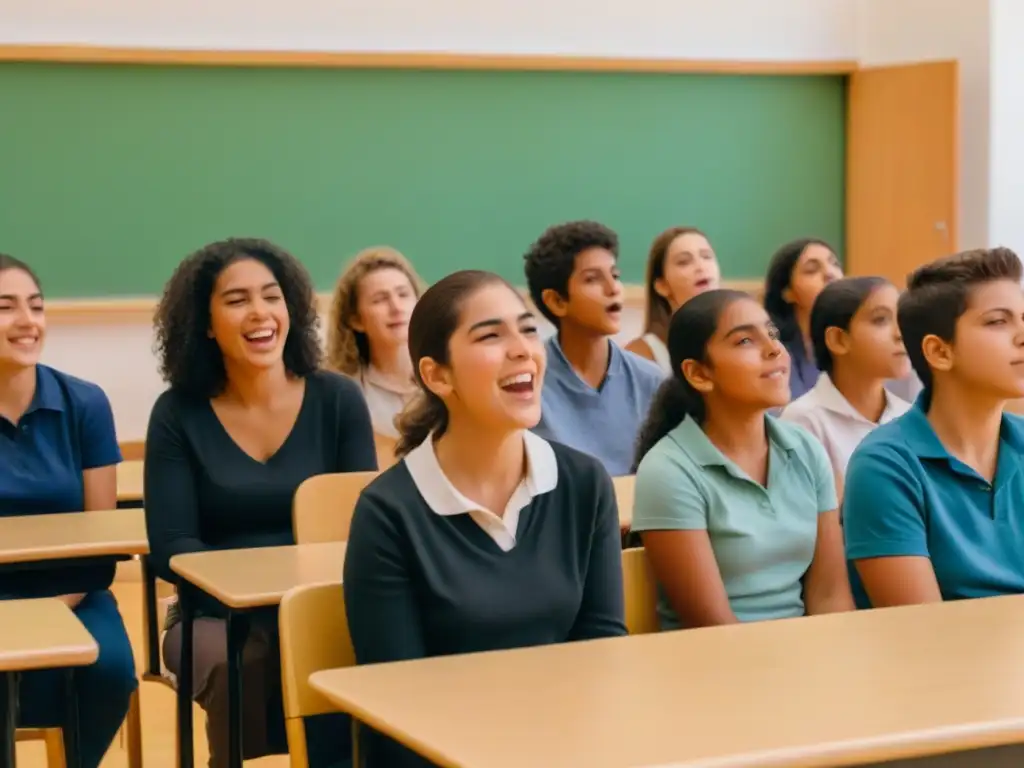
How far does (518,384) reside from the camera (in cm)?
221

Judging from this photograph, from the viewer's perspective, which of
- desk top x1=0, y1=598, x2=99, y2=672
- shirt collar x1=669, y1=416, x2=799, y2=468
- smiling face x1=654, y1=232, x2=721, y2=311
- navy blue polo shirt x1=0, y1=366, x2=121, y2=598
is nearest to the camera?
desk top x1=0, y1=598, x2=99, y2=672

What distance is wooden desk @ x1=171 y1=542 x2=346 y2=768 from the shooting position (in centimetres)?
259

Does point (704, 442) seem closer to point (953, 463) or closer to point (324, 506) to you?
point (953, 463)

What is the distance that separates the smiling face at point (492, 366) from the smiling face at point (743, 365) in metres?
0.64

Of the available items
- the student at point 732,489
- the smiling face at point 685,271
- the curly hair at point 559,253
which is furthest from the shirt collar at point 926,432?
Result: the smiling face at point 685,271

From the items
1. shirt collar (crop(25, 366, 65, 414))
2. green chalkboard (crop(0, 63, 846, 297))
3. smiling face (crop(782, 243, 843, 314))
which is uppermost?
green chalkboard (crop(0, 63, 846, 297))

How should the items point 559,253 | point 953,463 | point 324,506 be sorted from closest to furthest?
point 953,463
point 324,506
point 559,253

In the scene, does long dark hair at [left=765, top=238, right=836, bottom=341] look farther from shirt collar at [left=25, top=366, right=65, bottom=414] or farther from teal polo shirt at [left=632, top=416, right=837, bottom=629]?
shirt collar at [left=25, top=366, right=65, bottom=414]

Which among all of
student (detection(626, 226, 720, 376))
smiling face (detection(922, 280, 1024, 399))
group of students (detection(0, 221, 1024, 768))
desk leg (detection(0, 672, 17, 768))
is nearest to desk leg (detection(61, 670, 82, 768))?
desk leg (detection(0, 672, 17, 768))

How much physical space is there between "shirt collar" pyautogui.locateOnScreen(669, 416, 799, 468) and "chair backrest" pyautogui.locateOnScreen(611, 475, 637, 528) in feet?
0.72

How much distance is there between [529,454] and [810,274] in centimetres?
267

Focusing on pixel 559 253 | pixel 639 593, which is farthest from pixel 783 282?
pixel 639 593

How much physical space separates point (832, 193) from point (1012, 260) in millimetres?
4661

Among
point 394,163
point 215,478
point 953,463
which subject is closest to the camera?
point 953,463
